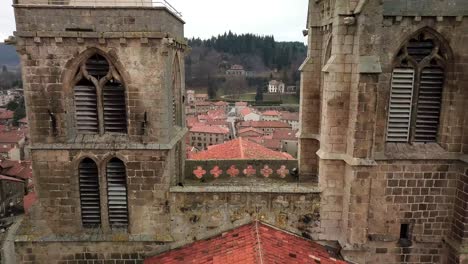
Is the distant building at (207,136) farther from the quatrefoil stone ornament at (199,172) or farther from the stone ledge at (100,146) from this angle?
the stone ledge at (100,146)

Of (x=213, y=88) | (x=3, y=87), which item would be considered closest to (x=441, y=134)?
(x=213, y=88)

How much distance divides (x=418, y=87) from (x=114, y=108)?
9.42 metres

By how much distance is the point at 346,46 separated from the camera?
37.2 ft

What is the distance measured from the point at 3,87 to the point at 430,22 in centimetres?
18562

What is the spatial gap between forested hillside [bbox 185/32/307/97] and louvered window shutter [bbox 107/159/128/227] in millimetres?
149318

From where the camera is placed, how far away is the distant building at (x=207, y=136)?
266 feet

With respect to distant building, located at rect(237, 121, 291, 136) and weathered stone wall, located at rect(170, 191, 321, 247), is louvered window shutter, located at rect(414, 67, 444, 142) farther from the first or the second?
distant building, located at rect(237, 121, 291, 136)

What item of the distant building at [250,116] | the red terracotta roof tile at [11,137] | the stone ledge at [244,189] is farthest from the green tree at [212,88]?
the stone ledge at [244,189]

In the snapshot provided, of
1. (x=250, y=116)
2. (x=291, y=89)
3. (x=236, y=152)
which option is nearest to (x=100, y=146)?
(x=236, y=152)

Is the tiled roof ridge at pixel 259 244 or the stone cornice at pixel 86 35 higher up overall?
the stone cornice at pixel 86 35

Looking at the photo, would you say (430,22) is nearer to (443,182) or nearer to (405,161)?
(405,161)

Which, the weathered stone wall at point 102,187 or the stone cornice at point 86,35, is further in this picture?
the weathered stone wall at point 102,187

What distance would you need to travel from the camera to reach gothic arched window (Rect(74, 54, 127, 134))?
11.6 m

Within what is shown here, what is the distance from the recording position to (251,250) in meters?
10.8
